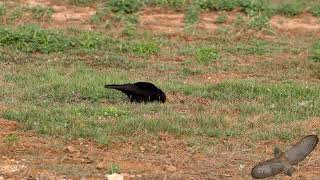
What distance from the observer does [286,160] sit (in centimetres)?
606

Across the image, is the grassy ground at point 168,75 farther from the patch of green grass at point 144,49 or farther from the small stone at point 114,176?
the small stone at point 114,176

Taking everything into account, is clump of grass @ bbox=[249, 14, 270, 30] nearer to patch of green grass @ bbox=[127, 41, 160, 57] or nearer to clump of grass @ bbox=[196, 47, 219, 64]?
clump of grass @ bbox=[196, 47, 219, 64]

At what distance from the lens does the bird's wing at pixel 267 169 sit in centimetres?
587

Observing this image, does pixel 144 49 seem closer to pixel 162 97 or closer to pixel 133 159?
pixel 162 97

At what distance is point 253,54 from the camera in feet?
38.2

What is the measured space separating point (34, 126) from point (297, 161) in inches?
93.8

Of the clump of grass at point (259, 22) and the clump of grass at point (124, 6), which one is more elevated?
the clump of grass at point (124, 6)

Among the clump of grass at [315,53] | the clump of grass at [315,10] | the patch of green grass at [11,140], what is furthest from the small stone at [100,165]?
the clump of grass at [315,10]

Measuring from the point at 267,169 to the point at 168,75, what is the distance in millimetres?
4343

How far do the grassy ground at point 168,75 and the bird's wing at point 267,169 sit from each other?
672 mm

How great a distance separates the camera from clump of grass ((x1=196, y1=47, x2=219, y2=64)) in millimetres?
11078

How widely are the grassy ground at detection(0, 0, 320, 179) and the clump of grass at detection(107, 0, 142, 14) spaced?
19mm

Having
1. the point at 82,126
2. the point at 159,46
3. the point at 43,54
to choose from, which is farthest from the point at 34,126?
the point at 159,46

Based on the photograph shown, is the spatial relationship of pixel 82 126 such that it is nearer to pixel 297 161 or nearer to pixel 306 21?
pixel 297 161
